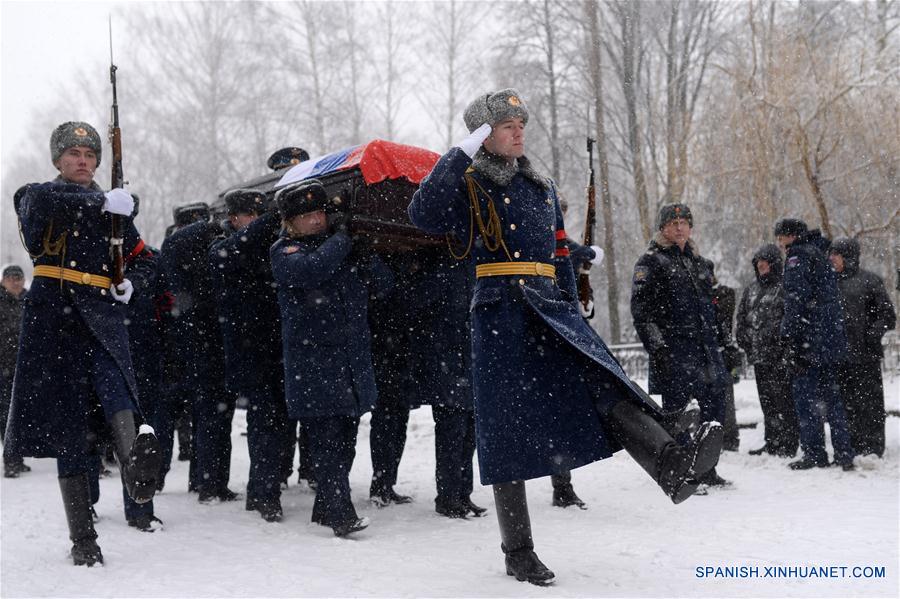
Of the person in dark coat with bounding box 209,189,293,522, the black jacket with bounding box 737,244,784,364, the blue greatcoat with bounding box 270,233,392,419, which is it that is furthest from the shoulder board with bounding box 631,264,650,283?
the person in dark coat with bounding box 209,189,293,522

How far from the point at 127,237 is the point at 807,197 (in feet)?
40.4

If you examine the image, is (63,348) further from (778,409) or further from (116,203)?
(778,409)

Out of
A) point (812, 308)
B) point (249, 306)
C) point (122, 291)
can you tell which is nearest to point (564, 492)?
point (249, 306)

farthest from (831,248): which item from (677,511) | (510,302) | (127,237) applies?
(127,237)

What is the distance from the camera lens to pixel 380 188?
5.91 m

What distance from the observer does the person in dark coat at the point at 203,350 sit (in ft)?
21.4

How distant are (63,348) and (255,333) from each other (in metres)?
1.59

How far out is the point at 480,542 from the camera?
5.01 m

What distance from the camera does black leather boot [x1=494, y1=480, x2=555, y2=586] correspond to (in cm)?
406

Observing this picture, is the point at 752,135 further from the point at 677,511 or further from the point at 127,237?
the point at 127,237

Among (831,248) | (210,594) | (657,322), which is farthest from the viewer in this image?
(831,248)

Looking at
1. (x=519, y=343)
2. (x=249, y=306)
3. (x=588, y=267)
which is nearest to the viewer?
(x=519, y=343)

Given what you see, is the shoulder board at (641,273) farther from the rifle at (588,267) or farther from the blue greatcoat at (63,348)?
the blue greatcoat at (63,348)

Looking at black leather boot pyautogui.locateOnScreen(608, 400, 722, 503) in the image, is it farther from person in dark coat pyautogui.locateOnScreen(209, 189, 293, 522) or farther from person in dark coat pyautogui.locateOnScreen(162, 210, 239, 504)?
person in dark coat pyautogui.locateOnScreen(162, 210, 239, 504)
